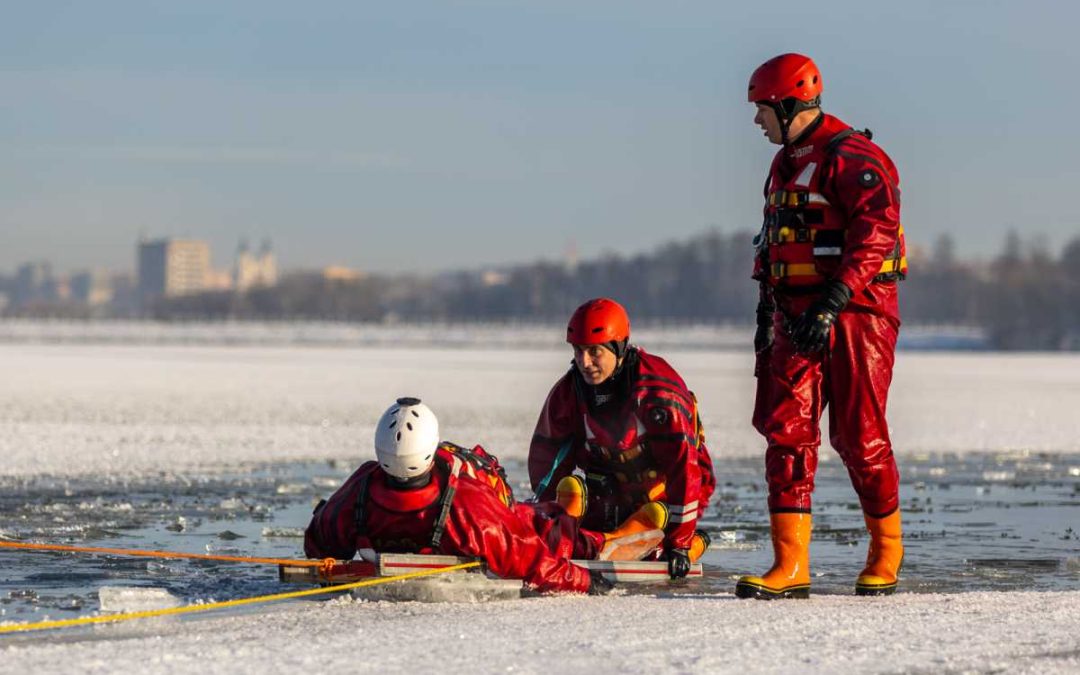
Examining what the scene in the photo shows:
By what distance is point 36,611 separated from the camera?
6066mm

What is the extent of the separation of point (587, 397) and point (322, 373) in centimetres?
2551

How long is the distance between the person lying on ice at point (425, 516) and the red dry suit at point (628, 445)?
906mm

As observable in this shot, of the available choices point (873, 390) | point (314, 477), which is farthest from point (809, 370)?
point (314, 477)

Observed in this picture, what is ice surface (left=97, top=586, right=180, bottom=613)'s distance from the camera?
597cm

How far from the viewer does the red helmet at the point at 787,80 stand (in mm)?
6547

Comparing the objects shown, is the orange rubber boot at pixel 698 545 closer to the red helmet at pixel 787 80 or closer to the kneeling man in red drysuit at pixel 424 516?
the kneeling man in red drysuit at pixel 424 516

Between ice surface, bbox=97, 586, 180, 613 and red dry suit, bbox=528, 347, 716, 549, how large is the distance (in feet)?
6.74

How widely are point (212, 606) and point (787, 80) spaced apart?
284 centimetres

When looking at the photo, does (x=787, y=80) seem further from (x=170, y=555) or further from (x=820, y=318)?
(x=170, y=555)

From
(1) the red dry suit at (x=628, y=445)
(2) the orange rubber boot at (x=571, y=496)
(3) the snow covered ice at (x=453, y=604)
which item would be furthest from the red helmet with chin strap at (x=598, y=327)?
(3) the snow covered ice at (x=453, y=604)

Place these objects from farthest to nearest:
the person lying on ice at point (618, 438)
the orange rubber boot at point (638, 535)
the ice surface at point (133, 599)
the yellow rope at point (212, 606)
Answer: the person lying on ice at point (618, 438) < the orange rubber boot at point (638, 535) < the ice surface at point (133, 599) < the yellow rope at point (212, 606)

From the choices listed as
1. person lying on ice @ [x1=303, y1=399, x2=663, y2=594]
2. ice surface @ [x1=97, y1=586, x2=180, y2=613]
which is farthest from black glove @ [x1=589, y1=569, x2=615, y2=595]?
ice surface @ [x1=97, y1=586, x2=180, y2=613]

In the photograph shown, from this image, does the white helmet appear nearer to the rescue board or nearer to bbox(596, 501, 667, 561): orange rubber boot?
the rescue board

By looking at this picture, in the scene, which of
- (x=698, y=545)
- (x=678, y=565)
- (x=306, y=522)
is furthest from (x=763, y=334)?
(x=306, y=522)
